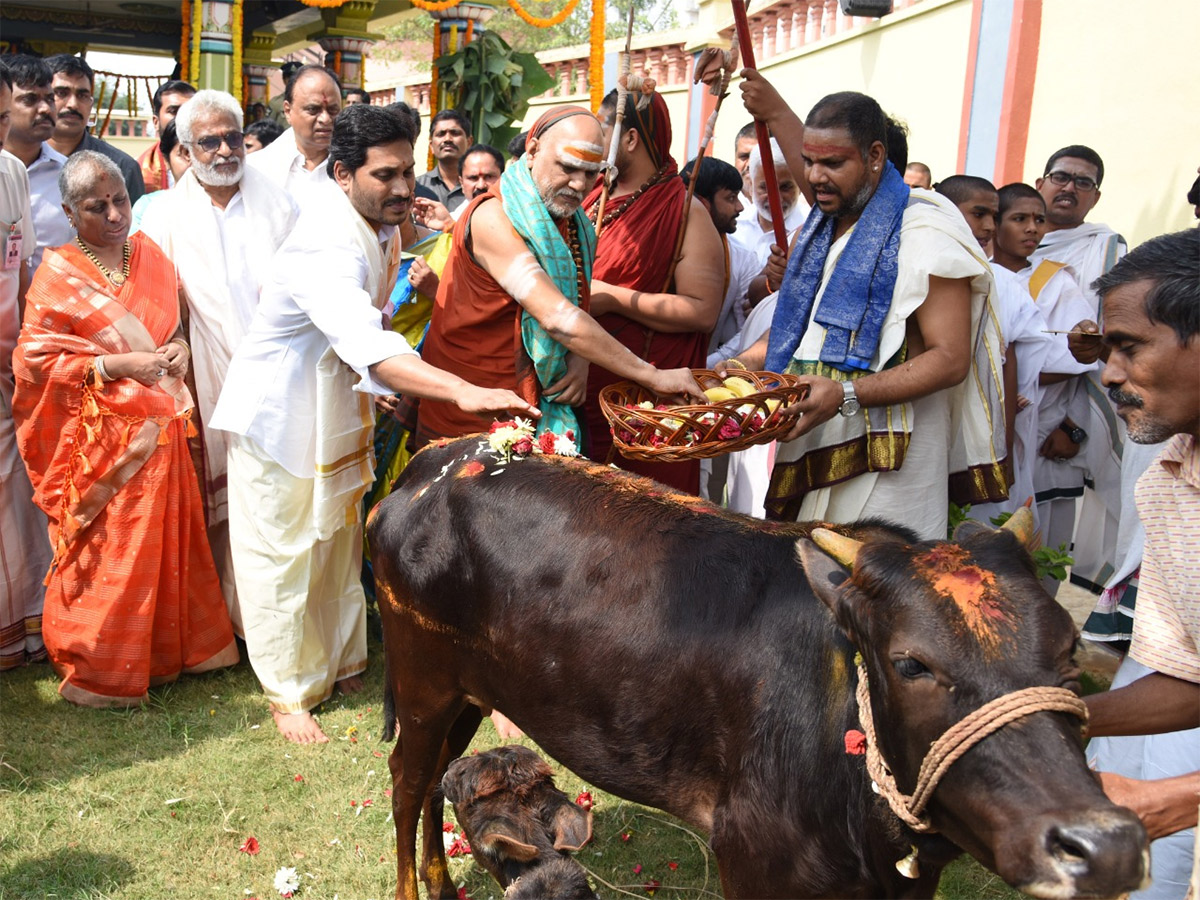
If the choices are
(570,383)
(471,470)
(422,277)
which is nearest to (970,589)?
(471,470)

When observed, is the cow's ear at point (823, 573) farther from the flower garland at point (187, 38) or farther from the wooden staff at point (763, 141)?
the flower garland at point (187, 38)

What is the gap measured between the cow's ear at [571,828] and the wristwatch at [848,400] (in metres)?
1.53

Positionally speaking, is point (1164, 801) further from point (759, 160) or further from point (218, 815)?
point (759, 160)

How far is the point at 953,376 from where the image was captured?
3.64 m

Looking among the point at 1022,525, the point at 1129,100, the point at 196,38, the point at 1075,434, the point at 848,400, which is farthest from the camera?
the point at 196,38

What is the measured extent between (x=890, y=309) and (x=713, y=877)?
208 centimetres

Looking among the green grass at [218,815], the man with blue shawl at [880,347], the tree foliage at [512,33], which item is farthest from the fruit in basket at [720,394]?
the tree foliage at [512,33]

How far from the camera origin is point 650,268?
4.82 metres

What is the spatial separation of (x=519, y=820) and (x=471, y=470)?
99 cm

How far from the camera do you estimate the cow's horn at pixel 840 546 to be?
7.43ft

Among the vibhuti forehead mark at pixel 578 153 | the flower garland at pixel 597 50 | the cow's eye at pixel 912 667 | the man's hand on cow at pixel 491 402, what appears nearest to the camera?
the cow's eye at pixel 912 667

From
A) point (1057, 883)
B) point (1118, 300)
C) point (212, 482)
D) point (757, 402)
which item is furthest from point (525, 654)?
point (212, 482)

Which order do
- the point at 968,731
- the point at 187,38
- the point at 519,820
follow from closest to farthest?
the point at 968,731 → the point at 519,820 → the point at 187,38

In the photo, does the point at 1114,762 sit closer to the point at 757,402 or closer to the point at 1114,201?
the point at 757,402
